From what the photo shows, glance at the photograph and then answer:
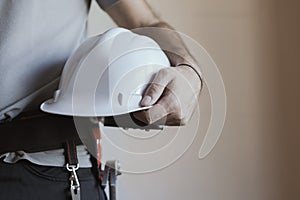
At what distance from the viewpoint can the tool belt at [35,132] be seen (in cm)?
61

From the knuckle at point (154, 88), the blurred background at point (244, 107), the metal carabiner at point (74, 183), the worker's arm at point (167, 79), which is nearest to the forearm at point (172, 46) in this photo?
the worker's arm at point (167, 79)

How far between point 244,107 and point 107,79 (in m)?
0.74

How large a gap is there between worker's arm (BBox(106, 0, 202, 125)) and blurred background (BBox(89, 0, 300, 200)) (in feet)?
1.48

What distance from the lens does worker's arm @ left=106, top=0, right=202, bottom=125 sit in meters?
0.56

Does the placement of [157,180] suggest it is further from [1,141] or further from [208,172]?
[1,141]

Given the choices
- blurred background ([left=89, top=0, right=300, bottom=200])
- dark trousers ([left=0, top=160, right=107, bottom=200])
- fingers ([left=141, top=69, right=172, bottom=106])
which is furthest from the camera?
blurred background ([left=89, top=0, right=300, bottom=200])

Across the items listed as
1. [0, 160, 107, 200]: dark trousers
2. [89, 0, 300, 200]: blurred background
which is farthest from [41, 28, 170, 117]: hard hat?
[89, 0, 300, 200]: blurred background

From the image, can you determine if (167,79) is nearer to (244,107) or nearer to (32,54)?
(32,54)

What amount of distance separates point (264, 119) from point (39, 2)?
0.77 meters

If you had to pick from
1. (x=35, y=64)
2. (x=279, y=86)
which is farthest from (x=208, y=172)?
(x=35, y=64)

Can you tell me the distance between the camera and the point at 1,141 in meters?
0.63

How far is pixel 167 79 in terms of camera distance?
0.59 m

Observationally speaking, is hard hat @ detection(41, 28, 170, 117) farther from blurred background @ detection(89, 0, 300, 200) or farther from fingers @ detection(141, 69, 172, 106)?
blurred background @ detection(89, 0, 300, 200)

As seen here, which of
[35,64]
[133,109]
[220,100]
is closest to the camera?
[133,109]
